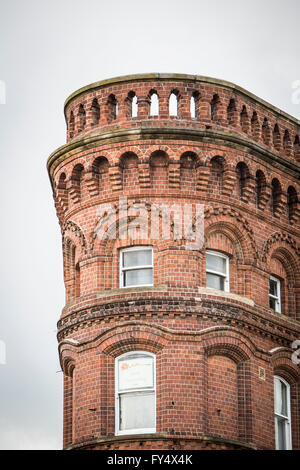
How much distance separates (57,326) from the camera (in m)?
49.2

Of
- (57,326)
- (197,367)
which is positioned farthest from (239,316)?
(57,326)

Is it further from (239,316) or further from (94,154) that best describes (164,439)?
(94,154)

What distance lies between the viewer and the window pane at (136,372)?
46.6 meters

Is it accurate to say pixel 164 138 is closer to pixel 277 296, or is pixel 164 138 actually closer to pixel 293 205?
pixel 293 205

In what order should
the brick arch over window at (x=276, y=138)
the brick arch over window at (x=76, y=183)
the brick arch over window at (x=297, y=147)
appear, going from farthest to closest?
the brick arch over window at (x=297, y=147) → the brick arch over window at (x=276, y=138) → the brick arch over window at (x=76, y=183)

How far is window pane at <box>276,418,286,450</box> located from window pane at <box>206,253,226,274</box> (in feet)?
17.8

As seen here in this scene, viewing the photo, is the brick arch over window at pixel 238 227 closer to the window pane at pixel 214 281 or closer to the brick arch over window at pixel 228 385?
the window pane at pixel 214 281

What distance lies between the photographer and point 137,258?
159 ft

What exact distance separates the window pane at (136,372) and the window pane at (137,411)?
0.32 m

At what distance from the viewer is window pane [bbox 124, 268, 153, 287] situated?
4791cm

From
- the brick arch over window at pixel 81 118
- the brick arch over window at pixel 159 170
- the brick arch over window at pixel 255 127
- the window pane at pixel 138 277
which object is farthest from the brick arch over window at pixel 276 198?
the brick arch over window at pixel 81 118

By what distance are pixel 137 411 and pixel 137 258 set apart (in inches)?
207

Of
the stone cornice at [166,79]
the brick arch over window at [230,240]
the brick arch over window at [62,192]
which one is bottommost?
the brick arch over window at [230,240]

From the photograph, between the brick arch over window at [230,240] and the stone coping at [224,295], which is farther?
the brick arch over window at [230,240]
